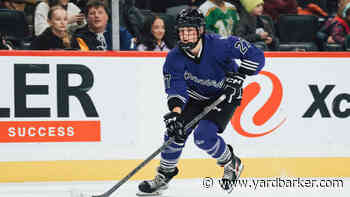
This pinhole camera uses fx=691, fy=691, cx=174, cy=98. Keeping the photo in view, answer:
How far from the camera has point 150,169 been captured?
5.50m

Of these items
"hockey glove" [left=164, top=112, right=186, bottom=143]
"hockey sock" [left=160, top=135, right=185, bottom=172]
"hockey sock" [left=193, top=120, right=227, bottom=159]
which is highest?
"hockey glove" [left=164, top=112, right=186, bottom=143]

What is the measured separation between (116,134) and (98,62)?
59 cm

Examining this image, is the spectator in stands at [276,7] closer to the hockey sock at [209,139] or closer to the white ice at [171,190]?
the white ice at [171,190]

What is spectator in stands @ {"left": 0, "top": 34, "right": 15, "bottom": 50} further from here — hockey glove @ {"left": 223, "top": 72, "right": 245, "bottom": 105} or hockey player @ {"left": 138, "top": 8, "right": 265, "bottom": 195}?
hockey glove @ {"left": 223, "top": 72, "right": 245, "bottom": 105}

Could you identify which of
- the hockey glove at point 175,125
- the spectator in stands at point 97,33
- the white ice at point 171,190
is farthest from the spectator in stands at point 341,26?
the hockey glove at point 175,125

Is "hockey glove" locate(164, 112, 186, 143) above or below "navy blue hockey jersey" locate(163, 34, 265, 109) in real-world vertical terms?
below

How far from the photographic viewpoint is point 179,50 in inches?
197

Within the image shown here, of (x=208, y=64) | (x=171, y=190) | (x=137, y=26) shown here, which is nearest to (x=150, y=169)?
(x=171, y=190)

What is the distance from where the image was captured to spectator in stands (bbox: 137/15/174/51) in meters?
5.83

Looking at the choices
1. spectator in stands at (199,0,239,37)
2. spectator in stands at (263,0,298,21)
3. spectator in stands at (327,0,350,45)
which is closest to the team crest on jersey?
spectator in stands at (199,0,239,37)

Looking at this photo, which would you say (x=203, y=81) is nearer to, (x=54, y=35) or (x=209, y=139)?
(x=209, y=139)

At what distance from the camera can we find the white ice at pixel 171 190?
4.98m

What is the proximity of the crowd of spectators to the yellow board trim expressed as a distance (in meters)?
0.94

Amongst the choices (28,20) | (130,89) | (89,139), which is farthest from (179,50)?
(28,20)
